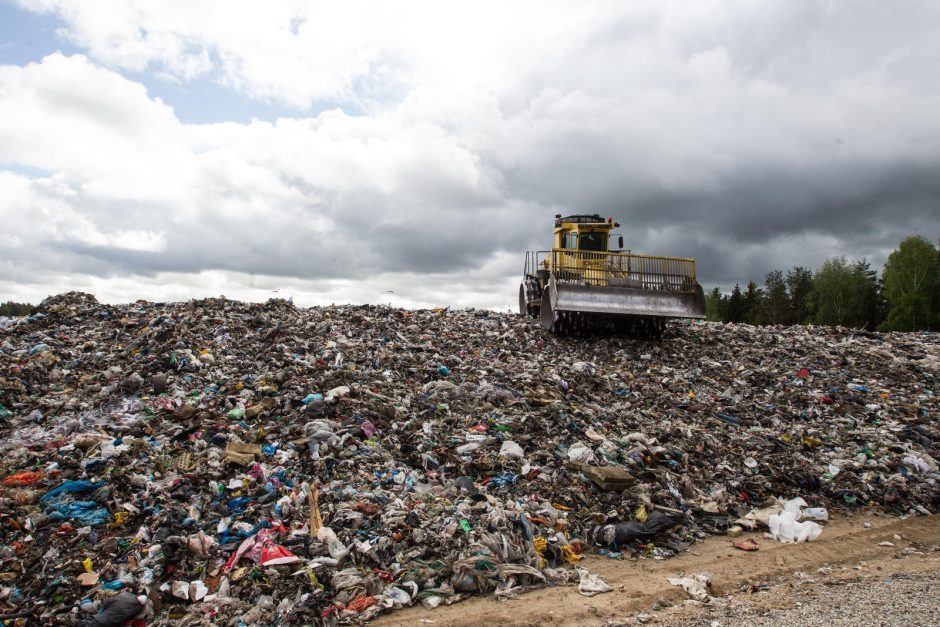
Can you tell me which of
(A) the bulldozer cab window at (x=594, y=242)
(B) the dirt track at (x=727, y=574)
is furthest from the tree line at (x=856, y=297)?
(B) the dirt track at (x=727, y=574)

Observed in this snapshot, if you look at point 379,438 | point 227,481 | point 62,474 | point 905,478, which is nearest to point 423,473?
point 379,438

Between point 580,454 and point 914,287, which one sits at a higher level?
point 914,287

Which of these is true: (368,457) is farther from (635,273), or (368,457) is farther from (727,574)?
(635,273)

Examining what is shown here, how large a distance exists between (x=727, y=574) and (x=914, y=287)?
32.0 m

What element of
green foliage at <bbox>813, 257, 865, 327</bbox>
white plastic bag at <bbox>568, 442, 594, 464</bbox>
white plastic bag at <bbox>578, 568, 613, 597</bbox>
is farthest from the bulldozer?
green foliage at <bbox>813, 257, 865, 327</bbox>

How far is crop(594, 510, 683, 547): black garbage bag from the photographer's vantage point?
515 centimetres

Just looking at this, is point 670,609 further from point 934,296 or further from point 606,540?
point 934,296

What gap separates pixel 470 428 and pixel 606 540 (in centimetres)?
220

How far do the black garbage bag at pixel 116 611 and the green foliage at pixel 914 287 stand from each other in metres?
33.8

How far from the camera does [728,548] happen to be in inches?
206

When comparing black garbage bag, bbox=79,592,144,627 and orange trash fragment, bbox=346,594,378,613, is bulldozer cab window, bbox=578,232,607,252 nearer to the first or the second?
orange trash fragment, bbox=346,594,378,613

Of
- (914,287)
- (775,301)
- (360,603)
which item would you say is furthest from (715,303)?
(360,603)

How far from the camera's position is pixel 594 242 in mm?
12828

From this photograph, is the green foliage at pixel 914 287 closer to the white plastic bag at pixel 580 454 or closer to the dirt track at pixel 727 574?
the dirt track at pixel 727 574
